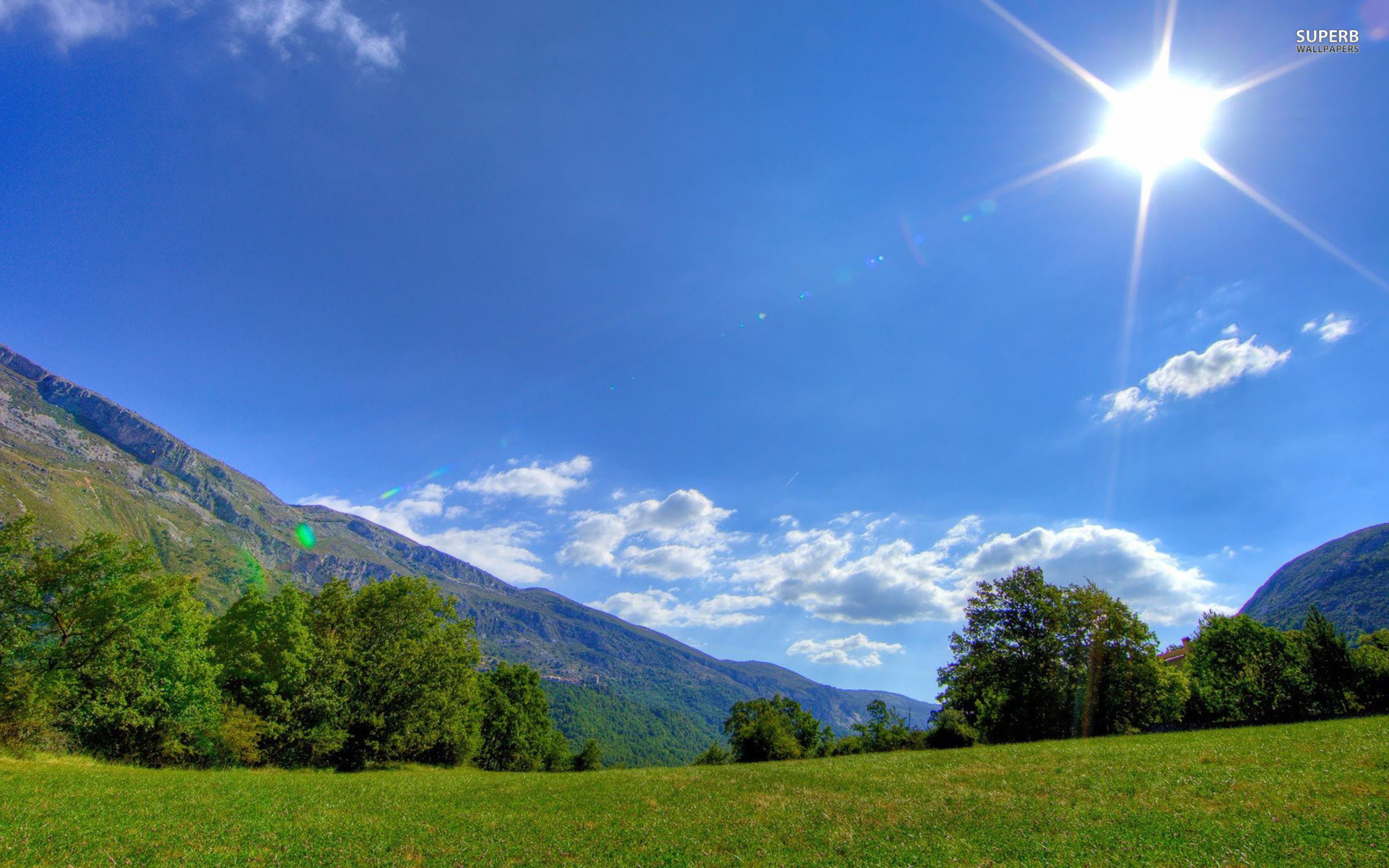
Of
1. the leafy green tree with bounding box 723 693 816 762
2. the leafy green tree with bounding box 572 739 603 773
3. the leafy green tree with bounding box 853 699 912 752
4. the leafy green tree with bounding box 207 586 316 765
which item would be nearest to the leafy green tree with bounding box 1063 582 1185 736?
the leafy green tree with bounding box 853 699 912 752

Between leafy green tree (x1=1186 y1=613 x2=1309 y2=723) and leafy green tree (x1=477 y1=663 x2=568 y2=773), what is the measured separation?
90931 mm

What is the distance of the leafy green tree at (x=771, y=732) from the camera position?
238 ft

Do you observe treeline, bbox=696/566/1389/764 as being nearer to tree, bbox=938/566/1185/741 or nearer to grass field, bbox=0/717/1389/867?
tree, bbox=938/566/1185/741

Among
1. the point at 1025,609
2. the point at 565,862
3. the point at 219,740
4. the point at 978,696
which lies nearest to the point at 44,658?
the point at 219,740

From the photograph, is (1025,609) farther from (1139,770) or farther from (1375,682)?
(1139,770)

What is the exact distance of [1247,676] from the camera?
5388 centimetres

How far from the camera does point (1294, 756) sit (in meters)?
23.4

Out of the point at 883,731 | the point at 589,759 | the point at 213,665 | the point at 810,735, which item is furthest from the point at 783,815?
the point at 589,759

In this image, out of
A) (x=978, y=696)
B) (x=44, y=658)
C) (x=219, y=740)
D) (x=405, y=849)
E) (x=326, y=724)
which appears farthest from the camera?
(x=978, y=696)

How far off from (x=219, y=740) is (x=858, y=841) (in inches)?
1916

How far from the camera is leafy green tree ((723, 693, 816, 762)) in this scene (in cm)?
7244

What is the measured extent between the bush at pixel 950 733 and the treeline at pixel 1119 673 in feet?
25.7

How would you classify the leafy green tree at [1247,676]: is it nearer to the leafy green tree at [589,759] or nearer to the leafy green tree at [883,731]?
the leafy green tree at [883,731]

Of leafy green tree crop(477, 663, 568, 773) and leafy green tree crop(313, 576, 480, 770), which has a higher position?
leafy green tree crop(313, 576, 480, 770)
